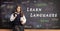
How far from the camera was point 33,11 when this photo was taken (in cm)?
538

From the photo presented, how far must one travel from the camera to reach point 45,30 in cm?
543

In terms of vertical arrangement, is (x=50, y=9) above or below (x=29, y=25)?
above

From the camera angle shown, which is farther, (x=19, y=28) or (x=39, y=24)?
(x=39, y=24)

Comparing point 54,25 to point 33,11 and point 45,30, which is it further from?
point 33,11

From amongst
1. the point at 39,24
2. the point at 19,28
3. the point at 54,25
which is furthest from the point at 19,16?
the point at 54,25

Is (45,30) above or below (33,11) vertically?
below

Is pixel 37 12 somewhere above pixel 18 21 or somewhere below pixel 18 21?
above

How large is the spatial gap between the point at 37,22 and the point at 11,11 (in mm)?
898

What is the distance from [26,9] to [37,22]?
54 cm

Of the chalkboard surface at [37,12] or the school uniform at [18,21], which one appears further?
the chalkboard surface at [37,12]

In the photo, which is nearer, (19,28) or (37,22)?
(19,28)

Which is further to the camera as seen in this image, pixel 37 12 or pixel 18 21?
pixel 37 12

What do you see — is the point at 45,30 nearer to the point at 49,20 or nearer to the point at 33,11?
the point at 49,20

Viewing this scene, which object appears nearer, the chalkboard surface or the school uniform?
the school uniform
